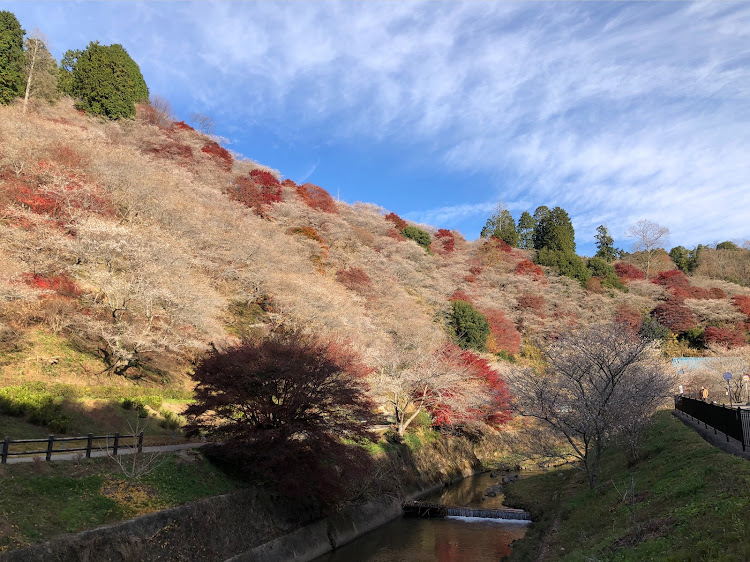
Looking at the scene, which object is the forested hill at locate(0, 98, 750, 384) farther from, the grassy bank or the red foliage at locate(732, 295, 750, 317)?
the grassy bank

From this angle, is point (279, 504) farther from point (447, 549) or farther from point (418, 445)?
point (418, 445)

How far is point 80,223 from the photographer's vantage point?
26312mm

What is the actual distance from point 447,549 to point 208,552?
1020cm

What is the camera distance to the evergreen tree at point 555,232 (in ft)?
266

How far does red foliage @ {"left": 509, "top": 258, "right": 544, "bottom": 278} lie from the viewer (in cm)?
7206

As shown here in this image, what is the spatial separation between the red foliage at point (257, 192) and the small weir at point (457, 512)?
38136mm

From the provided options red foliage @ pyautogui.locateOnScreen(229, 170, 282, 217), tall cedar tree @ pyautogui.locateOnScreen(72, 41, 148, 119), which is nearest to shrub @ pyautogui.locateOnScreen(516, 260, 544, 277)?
red foliage @ pyautogui.locateOnScreen(229, 170, 282, 217)

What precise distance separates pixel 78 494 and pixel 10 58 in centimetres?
5000

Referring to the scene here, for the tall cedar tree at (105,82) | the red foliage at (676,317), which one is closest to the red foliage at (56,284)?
the tall cedar tree at (105,82)

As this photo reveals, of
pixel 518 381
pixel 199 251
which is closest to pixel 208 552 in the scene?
pixel 518 381

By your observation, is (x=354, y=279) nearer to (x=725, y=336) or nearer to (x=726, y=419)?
(x=726, y=419)

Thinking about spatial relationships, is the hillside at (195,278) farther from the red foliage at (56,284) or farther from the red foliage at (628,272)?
the red foliage at (628,272)

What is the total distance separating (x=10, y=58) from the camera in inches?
1763

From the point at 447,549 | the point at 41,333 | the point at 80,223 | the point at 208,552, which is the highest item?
the point at 80,223
